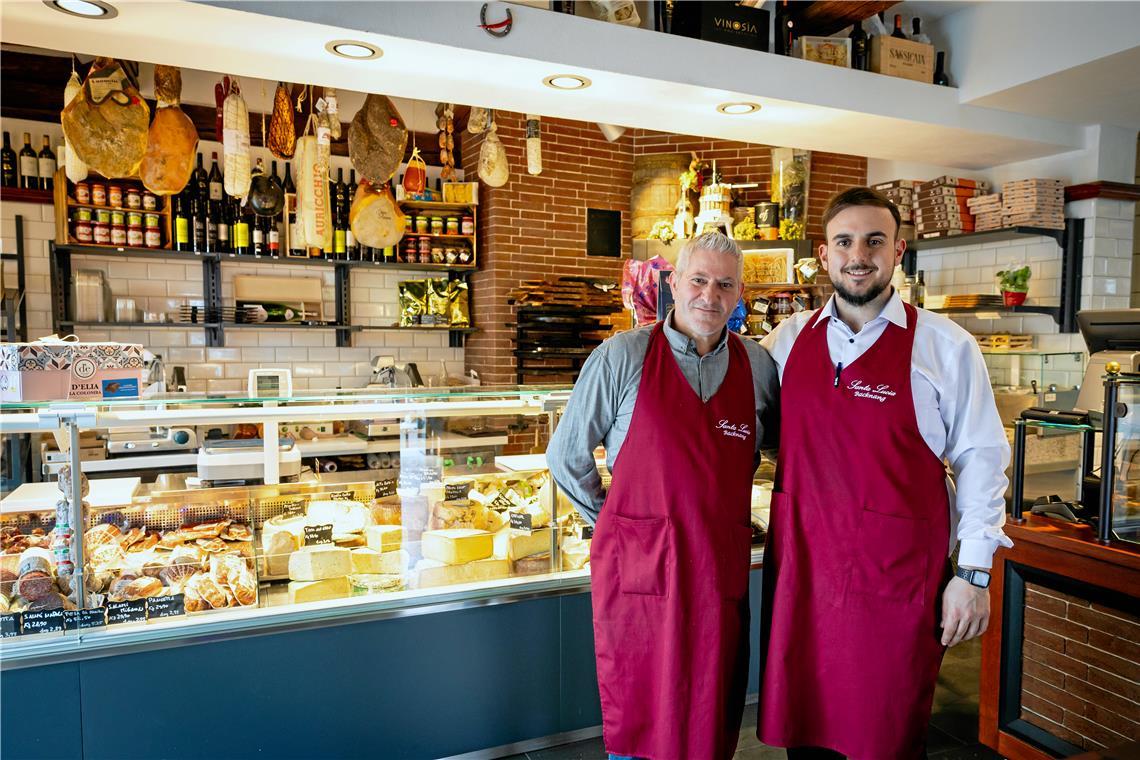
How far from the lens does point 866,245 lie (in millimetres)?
1855

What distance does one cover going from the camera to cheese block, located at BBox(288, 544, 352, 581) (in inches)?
95.8

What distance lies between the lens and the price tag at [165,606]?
219 centimetres

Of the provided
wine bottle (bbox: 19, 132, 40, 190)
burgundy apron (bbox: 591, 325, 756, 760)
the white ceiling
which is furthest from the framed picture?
wine bottle (bbox: 19, 132, 40, 190)

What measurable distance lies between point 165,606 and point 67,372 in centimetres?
76

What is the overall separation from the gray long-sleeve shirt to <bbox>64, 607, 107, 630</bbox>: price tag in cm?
137

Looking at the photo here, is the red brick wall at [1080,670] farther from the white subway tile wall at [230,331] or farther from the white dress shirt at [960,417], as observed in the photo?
the white subway tile wall at [230,331]

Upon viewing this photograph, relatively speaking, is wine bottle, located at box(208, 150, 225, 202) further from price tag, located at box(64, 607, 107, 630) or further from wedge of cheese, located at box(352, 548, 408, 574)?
price tag, located at box(64, 607, 107, 630)

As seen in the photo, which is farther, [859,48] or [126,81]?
[859,48]

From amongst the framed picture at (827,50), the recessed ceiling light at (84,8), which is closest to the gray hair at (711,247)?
the recessed ceiling light at (84,8)

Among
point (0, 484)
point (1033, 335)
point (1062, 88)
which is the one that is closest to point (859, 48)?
point (1062, 88)

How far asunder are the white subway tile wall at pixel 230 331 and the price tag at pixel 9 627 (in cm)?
380

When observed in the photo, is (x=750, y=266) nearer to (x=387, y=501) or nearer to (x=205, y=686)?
(x=387, y=501)

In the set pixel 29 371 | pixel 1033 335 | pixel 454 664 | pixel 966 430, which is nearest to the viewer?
pixel 966 430

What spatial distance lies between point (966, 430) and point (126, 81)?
2857 mm
